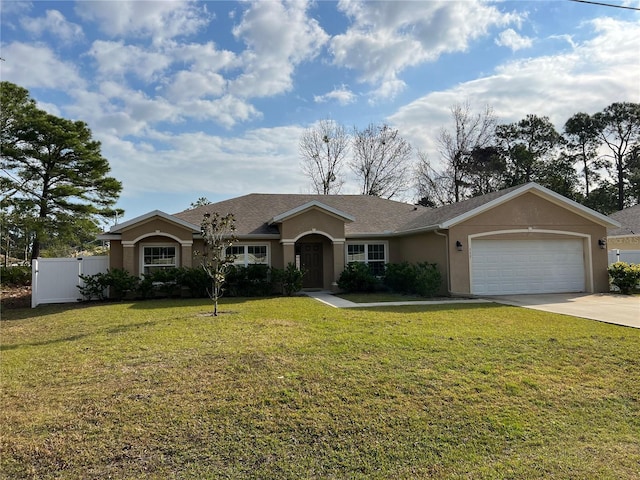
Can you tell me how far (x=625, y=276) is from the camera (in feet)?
51.1

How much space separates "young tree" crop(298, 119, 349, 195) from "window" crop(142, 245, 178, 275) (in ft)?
68.9

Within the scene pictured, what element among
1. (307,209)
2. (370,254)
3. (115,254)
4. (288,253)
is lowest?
(370,254)

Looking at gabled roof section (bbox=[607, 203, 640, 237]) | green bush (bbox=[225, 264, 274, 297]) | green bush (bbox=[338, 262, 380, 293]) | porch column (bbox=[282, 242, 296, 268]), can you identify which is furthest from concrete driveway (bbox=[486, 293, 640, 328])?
gabled roof section (bbox=[607, 203, 640, 237])

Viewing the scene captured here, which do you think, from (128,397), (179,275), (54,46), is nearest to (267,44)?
(54,46)

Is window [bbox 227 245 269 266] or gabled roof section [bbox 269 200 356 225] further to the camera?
window [bbox 227 245 269 266]

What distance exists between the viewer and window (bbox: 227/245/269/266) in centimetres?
1762

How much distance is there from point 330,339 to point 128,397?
12.0 ft

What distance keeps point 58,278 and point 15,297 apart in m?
3.61

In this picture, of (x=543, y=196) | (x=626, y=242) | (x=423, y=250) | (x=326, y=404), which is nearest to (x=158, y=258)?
(x=423, y=250)

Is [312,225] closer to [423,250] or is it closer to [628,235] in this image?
[423,250]

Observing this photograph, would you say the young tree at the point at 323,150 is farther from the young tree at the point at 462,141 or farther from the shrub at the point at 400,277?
the shrub at the point at 400,277

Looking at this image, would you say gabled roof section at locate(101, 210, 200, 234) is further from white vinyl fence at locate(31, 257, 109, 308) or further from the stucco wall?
the stucco wall

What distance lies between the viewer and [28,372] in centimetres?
607

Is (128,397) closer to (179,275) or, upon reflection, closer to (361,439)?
(361,439)
